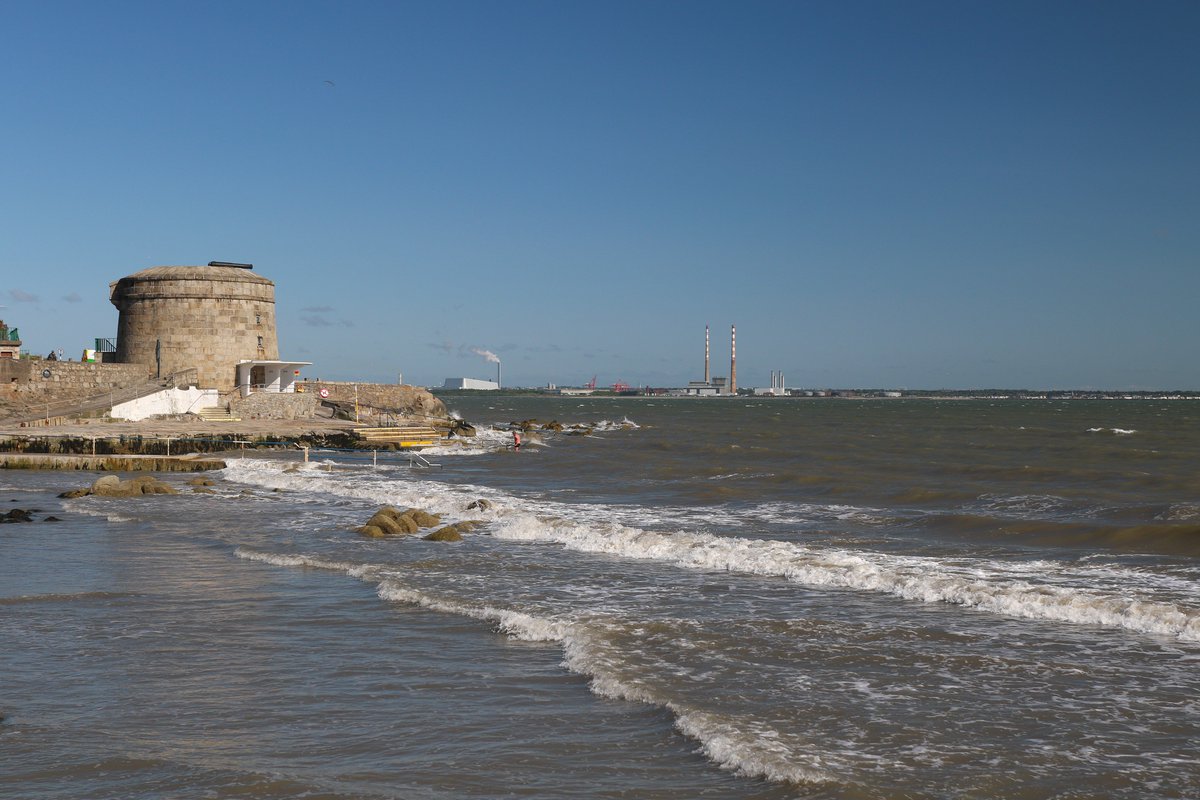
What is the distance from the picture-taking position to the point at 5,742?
706 centimetres

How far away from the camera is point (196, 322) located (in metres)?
46.7

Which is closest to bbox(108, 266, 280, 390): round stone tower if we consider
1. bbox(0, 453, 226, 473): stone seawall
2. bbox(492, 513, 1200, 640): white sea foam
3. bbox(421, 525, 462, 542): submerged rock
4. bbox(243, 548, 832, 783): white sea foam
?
bbox(0, 453, 226, 473): stone seawall

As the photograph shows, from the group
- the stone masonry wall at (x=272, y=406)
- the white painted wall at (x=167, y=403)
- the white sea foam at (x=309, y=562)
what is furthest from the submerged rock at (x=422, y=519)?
the stone masonry wall at (x=272, y=406)

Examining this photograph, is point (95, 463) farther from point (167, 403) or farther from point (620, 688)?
point (620, 688)

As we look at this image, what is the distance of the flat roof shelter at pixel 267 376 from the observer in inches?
1876

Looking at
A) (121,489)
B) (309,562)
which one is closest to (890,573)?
(309,562)

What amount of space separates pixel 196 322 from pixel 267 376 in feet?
14.2

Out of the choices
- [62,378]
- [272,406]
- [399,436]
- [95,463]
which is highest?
[62,378]

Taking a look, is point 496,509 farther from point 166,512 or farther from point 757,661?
point 757,661

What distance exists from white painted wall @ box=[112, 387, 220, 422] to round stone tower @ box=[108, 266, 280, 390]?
1.25 m

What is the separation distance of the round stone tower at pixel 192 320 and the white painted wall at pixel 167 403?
1.25 m

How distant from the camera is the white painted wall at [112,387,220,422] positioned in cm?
4216

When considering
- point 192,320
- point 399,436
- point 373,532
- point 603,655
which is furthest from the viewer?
point 192,320

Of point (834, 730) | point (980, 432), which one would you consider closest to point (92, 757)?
point (834, 730)
